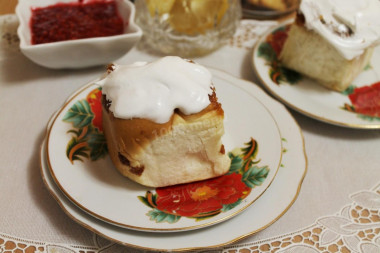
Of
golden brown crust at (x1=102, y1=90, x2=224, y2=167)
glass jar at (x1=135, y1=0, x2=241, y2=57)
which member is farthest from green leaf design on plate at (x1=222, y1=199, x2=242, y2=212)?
glass jar at (x1=135, y1=0, x2=241, y2=57)

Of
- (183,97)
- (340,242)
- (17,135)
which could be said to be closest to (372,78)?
(340,242)

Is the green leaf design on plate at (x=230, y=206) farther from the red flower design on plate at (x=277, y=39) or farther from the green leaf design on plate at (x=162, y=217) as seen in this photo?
the red flower design on plate at (x=277, y=39)

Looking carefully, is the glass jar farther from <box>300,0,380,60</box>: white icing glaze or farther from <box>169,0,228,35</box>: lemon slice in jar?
<box>300,0,380,60</box>: white icing glaze

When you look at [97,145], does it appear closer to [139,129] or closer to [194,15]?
[139,129]

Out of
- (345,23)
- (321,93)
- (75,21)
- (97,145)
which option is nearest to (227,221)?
(97,145)

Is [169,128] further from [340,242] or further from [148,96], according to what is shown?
[340,242]

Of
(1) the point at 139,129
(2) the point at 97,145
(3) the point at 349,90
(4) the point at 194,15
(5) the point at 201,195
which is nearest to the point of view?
(1) the point at 139,129
